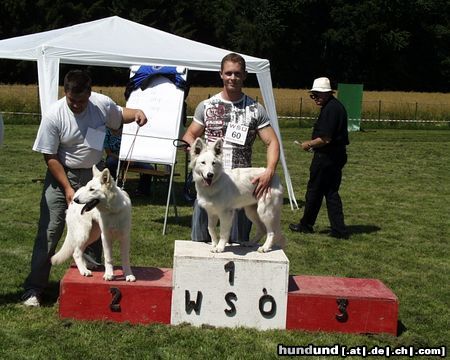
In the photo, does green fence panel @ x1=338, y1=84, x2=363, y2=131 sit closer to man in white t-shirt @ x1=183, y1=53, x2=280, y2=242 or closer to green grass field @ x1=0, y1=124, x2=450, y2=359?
green grass field @ x1=0, y1=124, x2=450, y2=359

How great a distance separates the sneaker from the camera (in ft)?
17.9

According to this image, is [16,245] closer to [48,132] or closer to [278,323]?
[48,132]

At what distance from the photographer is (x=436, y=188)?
13469 mm

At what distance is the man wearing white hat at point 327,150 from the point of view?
340 inches

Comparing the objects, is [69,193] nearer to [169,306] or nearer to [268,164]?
[169,306]

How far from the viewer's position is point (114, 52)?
9.79 metres

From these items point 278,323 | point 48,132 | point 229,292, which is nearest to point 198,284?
point 229,292

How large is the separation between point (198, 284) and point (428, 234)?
210 inches

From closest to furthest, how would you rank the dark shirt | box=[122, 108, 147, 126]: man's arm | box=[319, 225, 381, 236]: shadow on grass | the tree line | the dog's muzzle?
the dog's muzzle < box=[122, 108, 147, 126]: man's arm < the dark shirt < box=[319, 225, 381, 236]: shadow on grass < the tree line

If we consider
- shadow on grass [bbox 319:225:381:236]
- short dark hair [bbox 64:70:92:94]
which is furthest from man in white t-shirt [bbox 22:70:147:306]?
shadow on grass [bbox 319:225:381:236]

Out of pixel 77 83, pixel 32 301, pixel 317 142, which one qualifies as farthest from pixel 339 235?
pixel 77 83

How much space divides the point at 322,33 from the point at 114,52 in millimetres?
56772

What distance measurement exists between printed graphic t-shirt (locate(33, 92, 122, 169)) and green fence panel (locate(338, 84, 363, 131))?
2345 cm

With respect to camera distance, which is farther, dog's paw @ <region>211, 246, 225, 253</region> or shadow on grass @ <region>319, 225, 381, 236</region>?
shadow on grass @ <region>319, 225, 381, 236</region>
